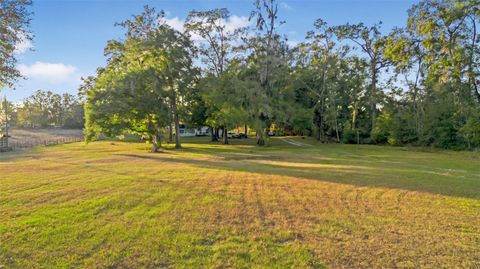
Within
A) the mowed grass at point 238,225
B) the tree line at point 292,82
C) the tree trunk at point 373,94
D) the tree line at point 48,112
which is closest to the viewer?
the mowed grass at point 238,225

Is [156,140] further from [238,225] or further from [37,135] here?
[37,135]

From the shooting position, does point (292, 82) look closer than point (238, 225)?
No

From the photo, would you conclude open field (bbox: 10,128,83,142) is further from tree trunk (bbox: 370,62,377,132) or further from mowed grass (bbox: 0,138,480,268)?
tree trunk (bbox: 370,62,377,132)

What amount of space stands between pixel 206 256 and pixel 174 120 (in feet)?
79.3

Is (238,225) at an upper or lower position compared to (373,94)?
lower

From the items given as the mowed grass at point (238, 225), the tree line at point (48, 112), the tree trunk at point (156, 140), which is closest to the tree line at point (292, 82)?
the tree trunk at point (156, 140)

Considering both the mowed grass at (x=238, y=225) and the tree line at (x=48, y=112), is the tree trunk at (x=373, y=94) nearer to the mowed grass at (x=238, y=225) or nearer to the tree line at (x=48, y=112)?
the mowed grass at (x=238, y=225)

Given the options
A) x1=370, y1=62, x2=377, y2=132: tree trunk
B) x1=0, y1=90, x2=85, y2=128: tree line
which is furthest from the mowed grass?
x1=0, y1=90, x2=85, y2=128: tree line

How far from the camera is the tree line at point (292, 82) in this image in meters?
22.7

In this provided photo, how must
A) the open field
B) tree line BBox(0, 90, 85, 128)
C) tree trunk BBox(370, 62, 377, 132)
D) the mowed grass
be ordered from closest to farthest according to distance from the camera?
the mowed grass
tree trunk BBox(370, 62, 377, 132)
the open field
tree line BBox(0, 90, 85, 128)

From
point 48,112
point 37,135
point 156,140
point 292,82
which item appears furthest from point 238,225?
point 48,112

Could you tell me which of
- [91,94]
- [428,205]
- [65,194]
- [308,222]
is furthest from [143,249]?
[91,94]

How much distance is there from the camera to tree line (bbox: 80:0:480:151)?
74.5 ft

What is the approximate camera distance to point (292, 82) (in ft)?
106
